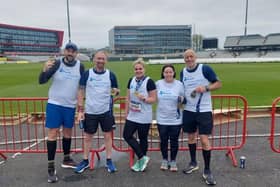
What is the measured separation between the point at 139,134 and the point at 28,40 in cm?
9949

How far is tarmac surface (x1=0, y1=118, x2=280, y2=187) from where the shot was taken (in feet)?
11.7

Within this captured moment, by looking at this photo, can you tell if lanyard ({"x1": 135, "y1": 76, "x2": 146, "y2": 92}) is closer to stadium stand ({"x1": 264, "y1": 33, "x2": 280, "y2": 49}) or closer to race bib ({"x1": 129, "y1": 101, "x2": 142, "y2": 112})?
race bib ({"x1": 129, "y1": 101, "x2": 142, "y2": 112})

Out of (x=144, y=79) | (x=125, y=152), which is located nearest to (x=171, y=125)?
(x=144, y=79)

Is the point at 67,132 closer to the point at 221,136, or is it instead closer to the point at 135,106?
the point at 135,106

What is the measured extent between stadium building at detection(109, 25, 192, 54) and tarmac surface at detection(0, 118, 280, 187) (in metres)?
109

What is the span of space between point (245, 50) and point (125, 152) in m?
81.0

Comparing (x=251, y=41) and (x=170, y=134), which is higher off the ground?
(x=251, y=41)

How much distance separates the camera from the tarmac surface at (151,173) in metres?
3.56

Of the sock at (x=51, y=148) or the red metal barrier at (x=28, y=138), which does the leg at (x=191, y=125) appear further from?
the sock at (x=51, y=148)

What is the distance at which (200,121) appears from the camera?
3574 millimetres

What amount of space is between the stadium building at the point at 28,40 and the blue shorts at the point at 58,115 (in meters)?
91.0

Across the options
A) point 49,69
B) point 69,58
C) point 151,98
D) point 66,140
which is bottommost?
point 66,140

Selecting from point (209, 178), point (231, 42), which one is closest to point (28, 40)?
point (231, 42)

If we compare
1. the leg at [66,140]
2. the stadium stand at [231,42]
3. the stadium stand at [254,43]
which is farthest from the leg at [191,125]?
the stadium stand at [231,42]
